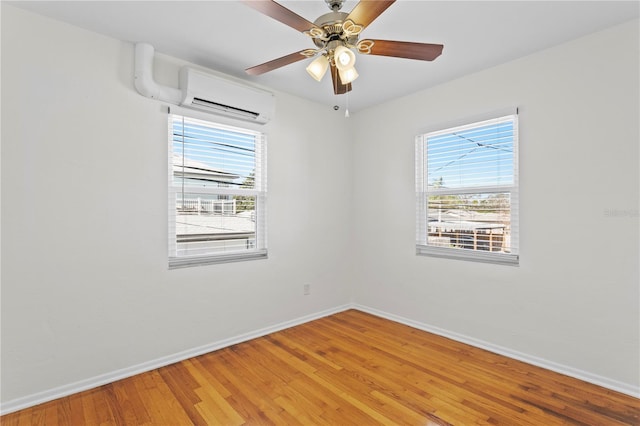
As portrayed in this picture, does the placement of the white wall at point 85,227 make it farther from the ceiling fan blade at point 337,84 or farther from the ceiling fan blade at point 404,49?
the ceiling fan blade at point 404,49

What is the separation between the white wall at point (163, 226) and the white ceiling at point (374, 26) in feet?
0.56

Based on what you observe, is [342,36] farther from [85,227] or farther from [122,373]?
[122,373]

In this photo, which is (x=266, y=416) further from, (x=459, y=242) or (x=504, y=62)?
(x=504, y=62)

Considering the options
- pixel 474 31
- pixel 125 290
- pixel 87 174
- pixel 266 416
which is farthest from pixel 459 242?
pixel 87 174

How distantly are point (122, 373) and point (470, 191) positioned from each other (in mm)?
3397

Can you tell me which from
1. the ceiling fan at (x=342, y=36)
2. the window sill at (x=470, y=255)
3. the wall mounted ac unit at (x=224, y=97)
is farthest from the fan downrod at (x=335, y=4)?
the window sill at (x=470, y=255)

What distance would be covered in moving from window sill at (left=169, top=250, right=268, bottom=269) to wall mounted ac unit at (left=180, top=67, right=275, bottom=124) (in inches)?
52.6

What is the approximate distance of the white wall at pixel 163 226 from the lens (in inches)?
85.4

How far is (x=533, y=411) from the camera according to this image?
6.77ft

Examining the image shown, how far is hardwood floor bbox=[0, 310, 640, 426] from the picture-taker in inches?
79.4

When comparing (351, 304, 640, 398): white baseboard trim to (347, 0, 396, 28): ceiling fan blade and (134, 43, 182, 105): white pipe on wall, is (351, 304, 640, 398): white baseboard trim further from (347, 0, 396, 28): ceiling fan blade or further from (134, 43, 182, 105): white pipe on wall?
(134, 43, 182, 105): white pipe on wall

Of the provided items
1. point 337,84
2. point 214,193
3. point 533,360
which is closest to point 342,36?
point 337,84

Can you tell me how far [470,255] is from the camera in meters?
3.16

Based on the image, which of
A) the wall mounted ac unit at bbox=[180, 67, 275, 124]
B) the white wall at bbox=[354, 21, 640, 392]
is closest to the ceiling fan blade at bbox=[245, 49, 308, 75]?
the wall mounted ac unit at bbox=[180, 67, 275, 124]
